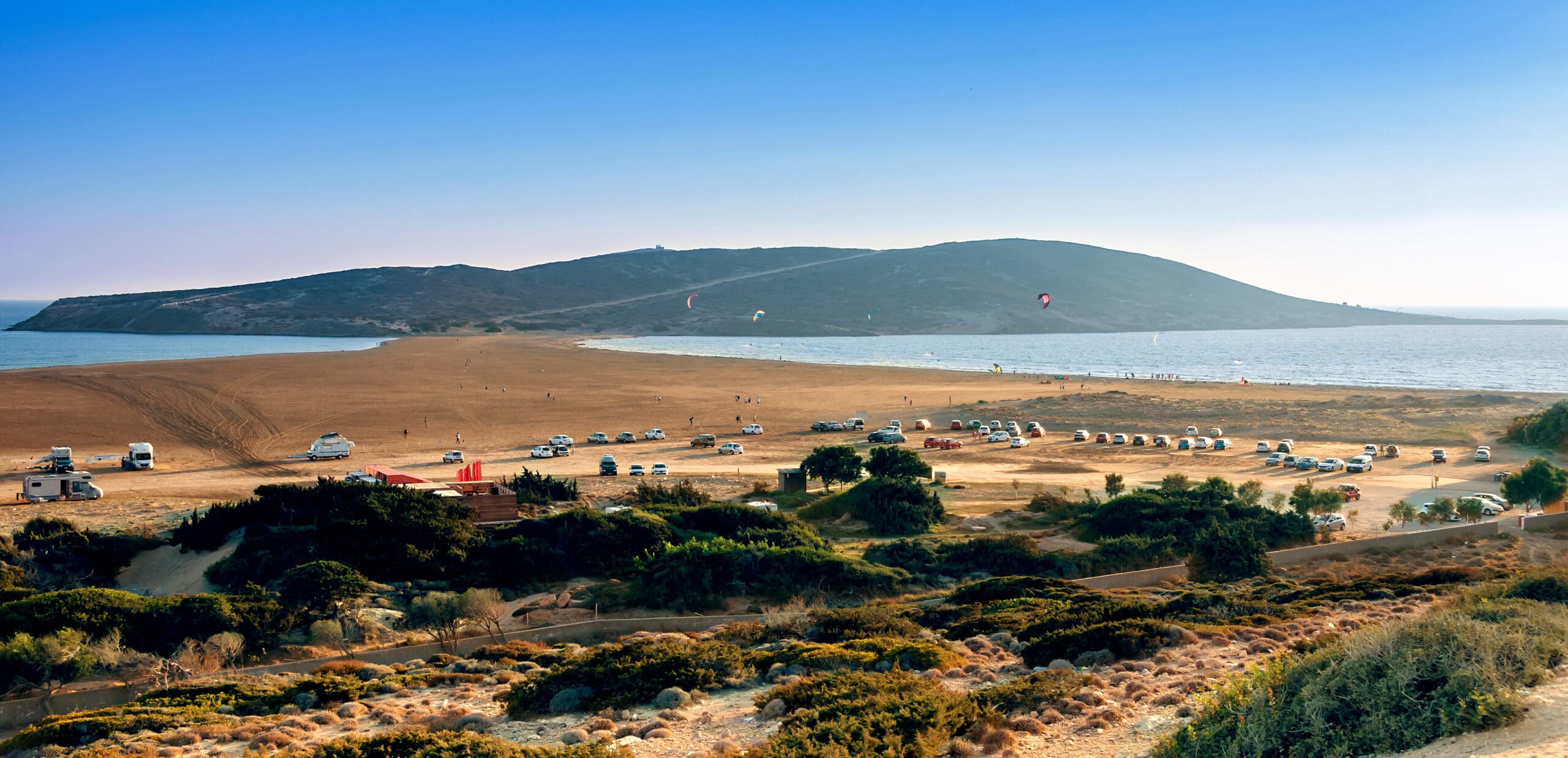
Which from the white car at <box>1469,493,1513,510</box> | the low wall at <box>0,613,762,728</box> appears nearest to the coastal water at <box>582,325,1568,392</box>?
the white car at <box>1469,493,1513,510</box>

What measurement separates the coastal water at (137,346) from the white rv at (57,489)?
279ft

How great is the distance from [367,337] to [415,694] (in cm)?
17794

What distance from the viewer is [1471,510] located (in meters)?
32.2

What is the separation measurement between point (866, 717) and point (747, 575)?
13255 mm

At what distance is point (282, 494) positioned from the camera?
2886 cm

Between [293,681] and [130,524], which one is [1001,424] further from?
[293,681]

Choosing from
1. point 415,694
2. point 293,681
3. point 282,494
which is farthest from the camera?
point 282,494

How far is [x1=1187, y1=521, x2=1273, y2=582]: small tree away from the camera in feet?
80.7

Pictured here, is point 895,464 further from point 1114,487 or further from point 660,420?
point 660,420

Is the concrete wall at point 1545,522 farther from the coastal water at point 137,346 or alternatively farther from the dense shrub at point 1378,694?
the coastal water at point 137,346

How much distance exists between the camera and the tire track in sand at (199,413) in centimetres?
5144

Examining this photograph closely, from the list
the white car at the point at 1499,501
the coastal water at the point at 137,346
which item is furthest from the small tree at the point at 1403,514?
the coastal water at the point at 137,346

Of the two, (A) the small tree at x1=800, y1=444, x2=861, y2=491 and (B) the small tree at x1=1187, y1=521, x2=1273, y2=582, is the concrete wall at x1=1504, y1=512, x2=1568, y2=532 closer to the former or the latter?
(B) the small tree at x1=1187, y1=521, x2=1273, y2=582

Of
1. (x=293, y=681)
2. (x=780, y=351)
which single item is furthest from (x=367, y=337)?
(x=293, y=681)
